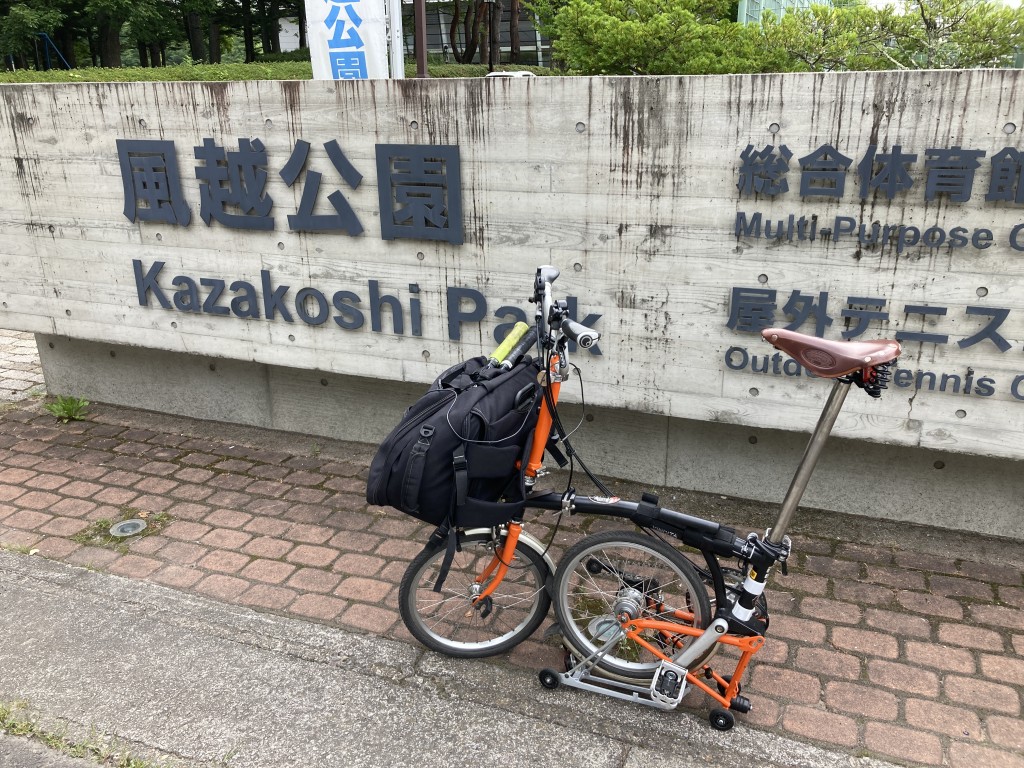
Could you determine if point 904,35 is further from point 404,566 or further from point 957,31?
point 404,566

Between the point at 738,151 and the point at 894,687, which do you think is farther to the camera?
the point at 738,151

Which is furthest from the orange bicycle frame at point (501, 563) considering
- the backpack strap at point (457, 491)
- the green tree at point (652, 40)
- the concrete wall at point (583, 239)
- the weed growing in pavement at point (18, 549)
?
the green tree at point (652, 40)

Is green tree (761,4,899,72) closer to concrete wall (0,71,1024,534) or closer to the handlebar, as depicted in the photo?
concrete wall (0,71,1024,534)

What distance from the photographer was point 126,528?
4262 millimetres

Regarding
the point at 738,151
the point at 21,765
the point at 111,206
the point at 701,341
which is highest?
the point at 738,151

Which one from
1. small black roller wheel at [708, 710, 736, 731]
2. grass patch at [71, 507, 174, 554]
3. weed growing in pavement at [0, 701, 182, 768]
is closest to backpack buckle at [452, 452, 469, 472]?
small black roller wheel at [708, 710, 736, 731]

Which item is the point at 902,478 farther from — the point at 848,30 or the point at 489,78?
the point at 848,30

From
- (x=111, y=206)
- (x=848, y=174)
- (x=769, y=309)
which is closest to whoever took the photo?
(x=848, y=174)

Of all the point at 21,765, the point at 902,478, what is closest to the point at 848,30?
the point at 902,478

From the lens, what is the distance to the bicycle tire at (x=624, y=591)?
9.21 ft

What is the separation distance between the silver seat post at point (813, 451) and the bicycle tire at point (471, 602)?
907 mm

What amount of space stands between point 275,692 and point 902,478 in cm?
309

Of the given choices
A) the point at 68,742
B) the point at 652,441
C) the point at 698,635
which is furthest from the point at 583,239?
the point at 68,742

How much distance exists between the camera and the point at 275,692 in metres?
3.05
